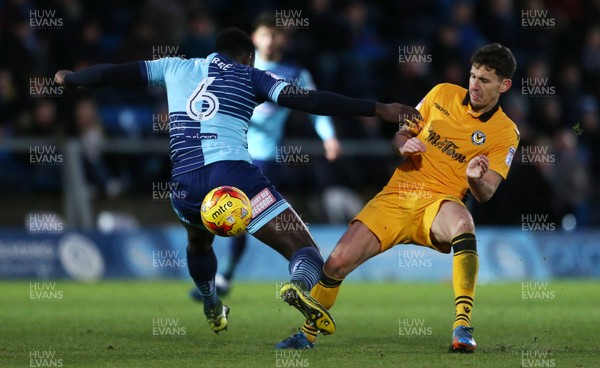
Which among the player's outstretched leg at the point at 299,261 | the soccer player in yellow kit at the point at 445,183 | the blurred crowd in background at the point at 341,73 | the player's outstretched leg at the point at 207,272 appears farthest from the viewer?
the blurred crowd in background at the point at 341,73

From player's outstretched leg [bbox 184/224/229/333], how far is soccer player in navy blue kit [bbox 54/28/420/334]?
562mm

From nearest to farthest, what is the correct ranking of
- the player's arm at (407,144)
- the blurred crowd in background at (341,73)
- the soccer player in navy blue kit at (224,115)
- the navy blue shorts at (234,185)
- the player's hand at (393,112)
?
1. the player's hand at (393,112)
2. the soccer player in navy blue kit at (224,115)
3. the navy blue shorts at (234,185)
4. the player's arm at (407,144)
5. the blurred crowd in background at (341,73)

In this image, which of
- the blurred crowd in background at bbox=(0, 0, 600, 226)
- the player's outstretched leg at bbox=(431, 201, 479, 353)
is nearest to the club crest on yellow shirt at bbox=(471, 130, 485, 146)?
the player's outstretched leg at bbox=(431, 201, 479, 353)

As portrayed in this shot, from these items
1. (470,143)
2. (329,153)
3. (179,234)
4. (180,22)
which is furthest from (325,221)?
(470,143)

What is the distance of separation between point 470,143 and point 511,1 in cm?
1241

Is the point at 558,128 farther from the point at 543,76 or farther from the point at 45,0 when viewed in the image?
the point at 45,0

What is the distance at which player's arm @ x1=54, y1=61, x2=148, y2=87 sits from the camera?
25.1 ft

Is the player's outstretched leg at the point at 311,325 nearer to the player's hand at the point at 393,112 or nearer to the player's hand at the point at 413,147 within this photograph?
the player's hand at the point at 413,147

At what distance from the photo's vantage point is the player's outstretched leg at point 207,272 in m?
8.59

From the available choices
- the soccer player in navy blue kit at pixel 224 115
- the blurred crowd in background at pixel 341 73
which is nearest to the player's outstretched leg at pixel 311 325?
the soccer player in navy blue kit at pixel 224 115

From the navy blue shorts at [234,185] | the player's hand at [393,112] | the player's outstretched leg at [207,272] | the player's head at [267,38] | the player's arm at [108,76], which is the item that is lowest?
the player's outstretched leg at [207,272]

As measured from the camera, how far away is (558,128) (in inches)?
685

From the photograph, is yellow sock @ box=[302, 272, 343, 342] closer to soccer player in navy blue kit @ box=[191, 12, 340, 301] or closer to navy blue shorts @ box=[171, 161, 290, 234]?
navy blue shorts @ box=[171, 161, 290, 234]

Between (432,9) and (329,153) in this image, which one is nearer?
(329,153)
